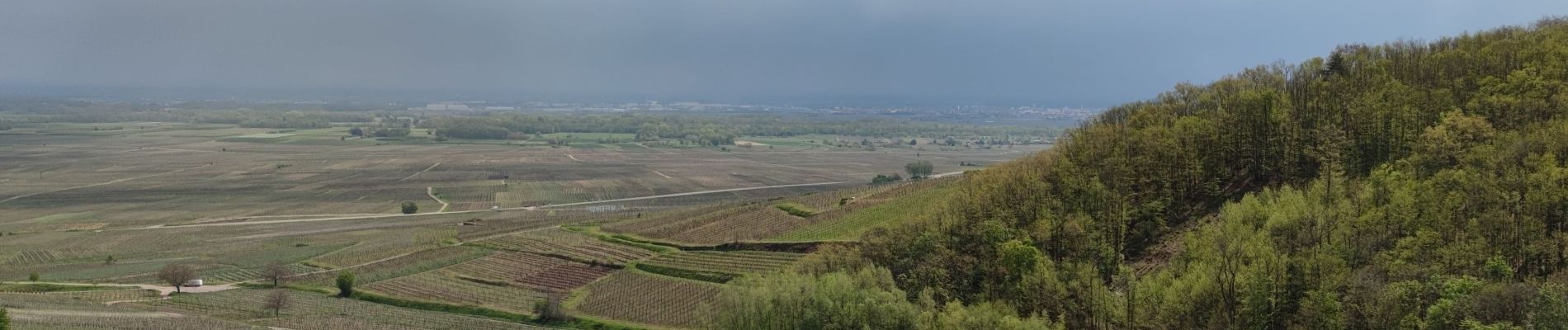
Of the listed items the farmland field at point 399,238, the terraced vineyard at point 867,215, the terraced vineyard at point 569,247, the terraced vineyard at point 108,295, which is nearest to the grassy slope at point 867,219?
the terraced vineyard at point 867,215

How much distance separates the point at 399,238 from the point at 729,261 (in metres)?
45.9

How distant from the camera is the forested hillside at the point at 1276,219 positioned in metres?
39.3

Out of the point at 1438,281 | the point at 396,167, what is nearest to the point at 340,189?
the point at 396,167

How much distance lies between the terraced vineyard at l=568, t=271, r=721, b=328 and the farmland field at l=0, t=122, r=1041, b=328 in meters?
0.21

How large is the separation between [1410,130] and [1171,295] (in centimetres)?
2598

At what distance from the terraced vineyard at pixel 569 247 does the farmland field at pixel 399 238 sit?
35 centimetres

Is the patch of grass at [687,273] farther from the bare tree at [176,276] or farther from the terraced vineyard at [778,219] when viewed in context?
the bare tree at [176,276]

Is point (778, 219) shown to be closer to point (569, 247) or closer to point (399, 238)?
point (569, 247)

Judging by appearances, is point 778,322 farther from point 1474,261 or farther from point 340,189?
point 340,189

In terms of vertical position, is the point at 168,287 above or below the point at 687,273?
below

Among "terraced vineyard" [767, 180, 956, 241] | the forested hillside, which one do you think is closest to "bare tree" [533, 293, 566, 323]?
the forested hillside

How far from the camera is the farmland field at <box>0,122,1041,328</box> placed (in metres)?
64.8

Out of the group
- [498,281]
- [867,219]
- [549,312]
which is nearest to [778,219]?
[867,219]

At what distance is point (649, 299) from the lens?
219 ft
